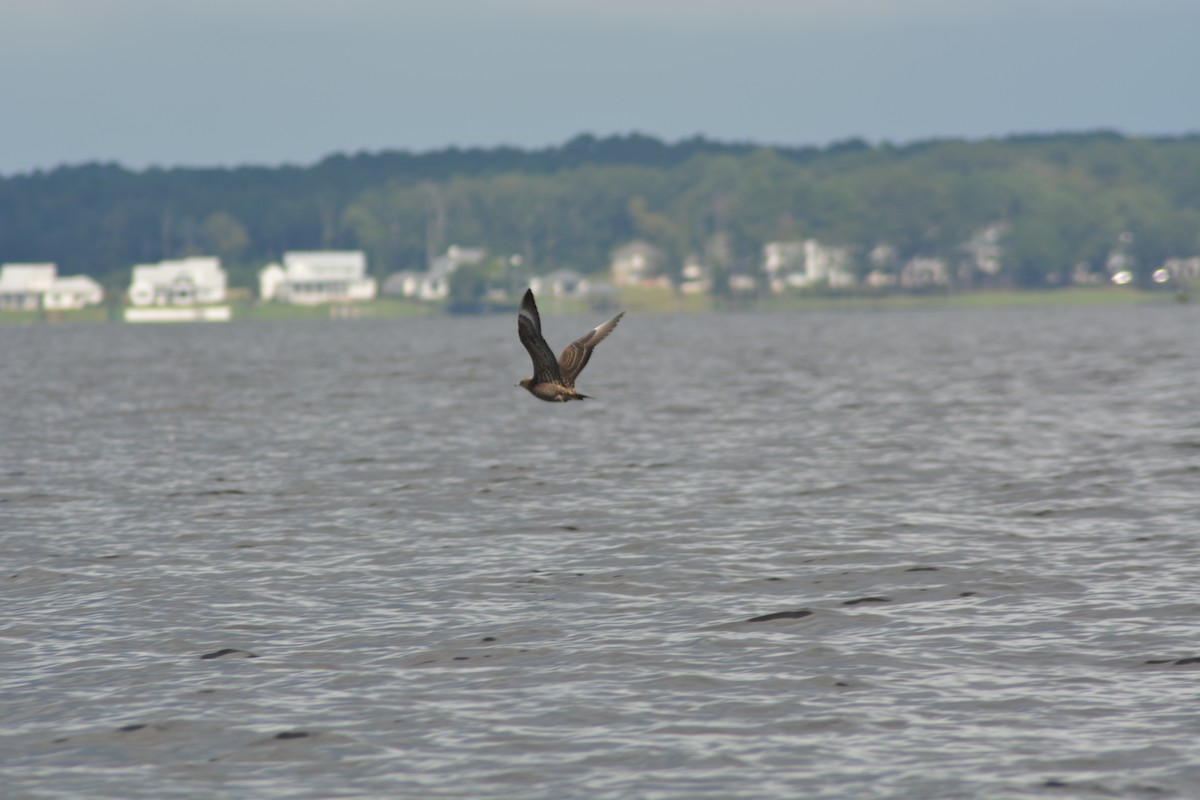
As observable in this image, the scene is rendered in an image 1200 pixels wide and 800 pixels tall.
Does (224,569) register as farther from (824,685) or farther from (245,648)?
→ (824,685)

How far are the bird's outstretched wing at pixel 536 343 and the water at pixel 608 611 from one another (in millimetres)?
2930

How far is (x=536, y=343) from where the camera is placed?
18.6 meters

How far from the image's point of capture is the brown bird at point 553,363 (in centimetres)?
1847

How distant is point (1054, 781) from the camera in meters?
13.0

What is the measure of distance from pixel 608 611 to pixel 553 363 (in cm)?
320

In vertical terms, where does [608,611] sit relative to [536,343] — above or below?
below

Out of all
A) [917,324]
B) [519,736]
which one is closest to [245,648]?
[519,736]

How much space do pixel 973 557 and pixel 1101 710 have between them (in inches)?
303

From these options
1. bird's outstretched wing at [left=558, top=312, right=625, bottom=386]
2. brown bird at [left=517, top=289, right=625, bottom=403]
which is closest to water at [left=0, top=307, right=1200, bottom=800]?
brown bird at [left=517, top=289, right=625, bottom=403]

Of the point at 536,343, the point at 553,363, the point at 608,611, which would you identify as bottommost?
the point at 608,611

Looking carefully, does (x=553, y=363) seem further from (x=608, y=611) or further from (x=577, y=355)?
(x=608, y=611)

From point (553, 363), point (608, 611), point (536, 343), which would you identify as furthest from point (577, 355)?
point (608, 611)

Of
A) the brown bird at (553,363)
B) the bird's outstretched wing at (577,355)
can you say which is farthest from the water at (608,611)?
the bird's outstretched wing at (577,355)

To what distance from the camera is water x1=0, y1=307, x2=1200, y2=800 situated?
544 inches
